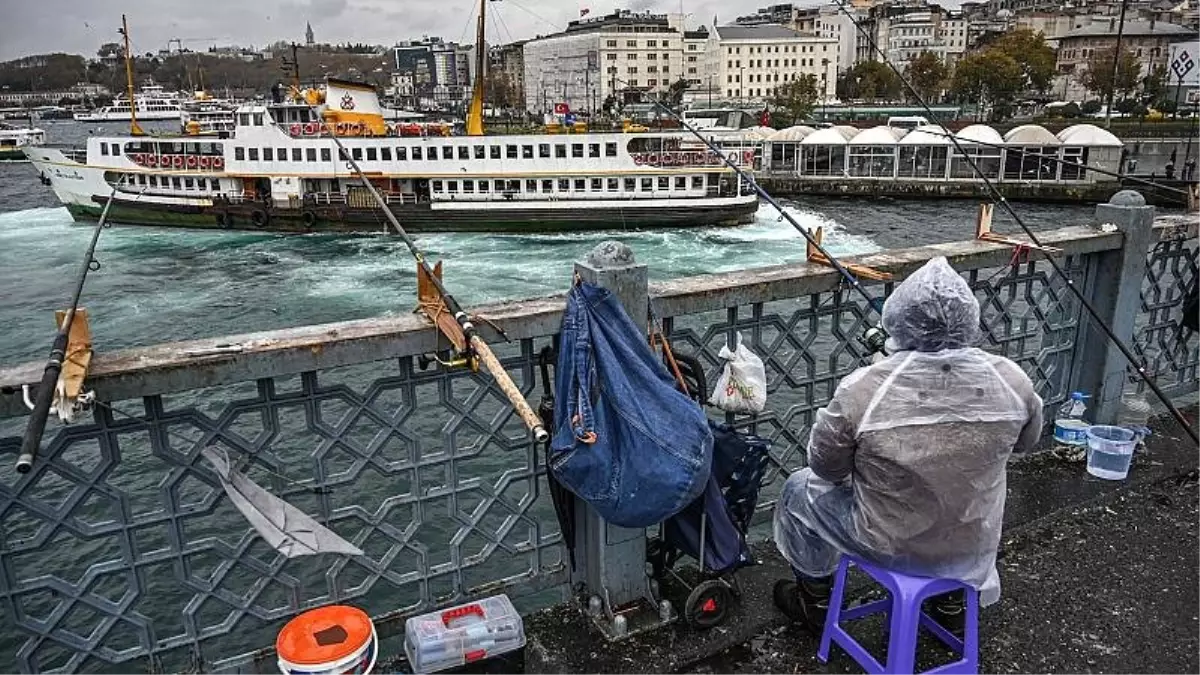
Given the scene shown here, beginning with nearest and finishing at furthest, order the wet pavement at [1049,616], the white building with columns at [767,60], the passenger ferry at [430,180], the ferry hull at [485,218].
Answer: the wet pavement at [1049,616]
the ferry hull at [485,218]
the passenger ferry at [430,180]
the white building with columns at [767,60]

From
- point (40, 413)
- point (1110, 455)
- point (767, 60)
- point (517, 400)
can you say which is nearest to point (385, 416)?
point (517, 400)

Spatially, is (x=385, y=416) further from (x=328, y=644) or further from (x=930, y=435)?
(x=930, y=435)

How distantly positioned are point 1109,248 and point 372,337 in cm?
379

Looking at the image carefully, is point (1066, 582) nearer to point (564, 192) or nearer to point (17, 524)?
point (17, 524)

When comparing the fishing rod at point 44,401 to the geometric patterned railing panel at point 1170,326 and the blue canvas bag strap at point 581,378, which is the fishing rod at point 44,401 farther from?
the geometric patterned railing panel at point 1170,326

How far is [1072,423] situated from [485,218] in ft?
89.6

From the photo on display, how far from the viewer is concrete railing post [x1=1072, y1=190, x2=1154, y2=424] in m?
4.10

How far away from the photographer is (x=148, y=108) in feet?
429

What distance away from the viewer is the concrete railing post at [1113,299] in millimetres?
4098

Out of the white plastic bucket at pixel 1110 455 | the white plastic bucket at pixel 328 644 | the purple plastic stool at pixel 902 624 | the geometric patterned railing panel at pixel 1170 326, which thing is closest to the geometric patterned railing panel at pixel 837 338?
the white plastic bucket at pixel 1110 455

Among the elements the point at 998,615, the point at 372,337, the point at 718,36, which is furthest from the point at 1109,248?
the point at 718,36

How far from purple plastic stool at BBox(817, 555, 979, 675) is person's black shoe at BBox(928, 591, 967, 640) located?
0.30 ft

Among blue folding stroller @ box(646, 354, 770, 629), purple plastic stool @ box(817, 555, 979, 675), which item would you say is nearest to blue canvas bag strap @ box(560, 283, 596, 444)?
blue folding stroller @ box(646, 354, 770, 629)

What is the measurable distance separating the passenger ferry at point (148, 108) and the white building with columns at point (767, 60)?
86337mm
